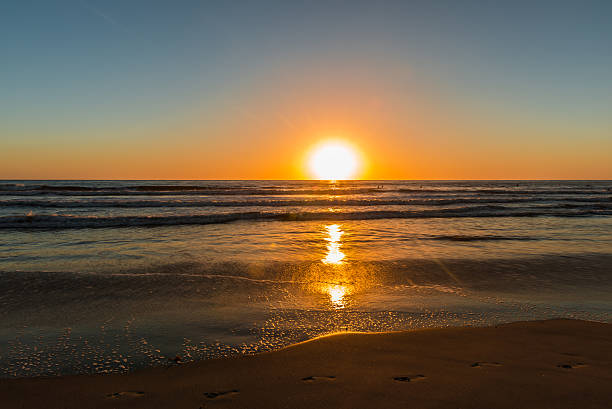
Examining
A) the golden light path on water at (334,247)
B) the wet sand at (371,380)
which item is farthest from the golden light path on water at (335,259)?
the wet sand at (371,380)

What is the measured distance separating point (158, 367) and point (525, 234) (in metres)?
13.6

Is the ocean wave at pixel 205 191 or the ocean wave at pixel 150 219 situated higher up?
the ocean wave at pixel 205 191

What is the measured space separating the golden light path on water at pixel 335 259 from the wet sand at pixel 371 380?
4.99ft

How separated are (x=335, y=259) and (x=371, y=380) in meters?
5.52

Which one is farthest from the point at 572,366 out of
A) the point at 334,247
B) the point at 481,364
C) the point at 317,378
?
the point at 334,247

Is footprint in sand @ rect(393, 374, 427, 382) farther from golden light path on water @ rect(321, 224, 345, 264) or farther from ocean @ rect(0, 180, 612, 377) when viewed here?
golden light path on water @ rect(321, 224, 345, 264)

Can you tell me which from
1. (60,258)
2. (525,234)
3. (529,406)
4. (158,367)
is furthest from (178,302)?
(525,234)

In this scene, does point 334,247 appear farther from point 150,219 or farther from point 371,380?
point 150,219

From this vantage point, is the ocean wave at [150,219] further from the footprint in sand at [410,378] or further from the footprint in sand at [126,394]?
the footprint in sand at [410,378]

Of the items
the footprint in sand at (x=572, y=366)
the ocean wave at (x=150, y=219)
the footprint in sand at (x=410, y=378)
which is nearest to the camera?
the footprint in sand at (x=410, y=378)

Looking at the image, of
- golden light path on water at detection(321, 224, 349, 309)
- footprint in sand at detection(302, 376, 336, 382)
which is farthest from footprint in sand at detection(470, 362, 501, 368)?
golden light path on water at detection(321, 224, 349, 309)

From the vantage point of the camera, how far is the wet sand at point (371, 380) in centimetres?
274

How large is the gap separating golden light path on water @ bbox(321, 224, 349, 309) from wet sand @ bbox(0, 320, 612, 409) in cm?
152

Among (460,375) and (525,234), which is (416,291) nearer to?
(460,375)
